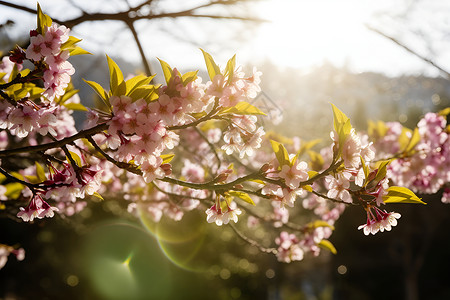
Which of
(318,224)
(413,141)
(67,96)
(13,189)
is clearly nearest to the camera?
(13,189)

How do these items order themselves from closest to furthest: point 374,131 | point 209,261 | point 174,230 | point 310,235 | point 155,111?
point 155,111 < point 310,235 < point 374,131 < point 174,230 < point 209,261

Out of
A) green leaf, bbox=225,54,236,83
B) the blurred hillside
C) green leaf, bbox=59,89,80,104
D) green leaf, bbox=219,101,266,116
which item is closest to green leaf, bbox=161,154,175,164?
green leaf, bbox=219,101,266,116

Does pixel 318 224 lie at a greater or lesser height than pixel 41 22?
lesser

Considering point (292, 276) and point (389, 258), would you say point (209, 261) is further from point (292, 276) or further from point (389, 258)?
point (292, 276)

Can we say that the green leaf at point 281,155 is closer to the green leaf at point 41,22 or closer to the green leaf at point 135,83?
the green leaf at point 135,83

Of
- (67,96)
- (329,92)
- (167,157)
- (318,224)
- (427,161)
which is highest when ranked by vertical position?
(329,92)

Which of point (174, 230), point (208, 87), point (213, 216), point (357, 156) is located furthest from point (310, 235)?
point (174, 230)

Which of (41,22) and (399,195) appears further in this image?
(399,195)

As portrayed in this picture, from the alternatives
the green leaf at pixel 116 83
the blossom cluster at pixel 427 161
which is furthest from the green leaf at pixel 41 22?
the blossom cluster at pixel 427 161

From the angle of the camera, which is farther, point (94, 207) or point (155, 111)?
point (94, 207)

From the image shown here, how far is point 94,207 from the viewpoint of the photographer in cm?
1206

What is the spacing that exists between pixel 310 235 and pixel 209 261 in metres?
10.1

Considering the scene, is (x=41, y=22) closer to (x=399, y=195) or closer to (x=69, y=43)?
(x=69, y=43)

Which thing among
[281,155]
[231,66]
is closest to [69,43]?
[231,66]
